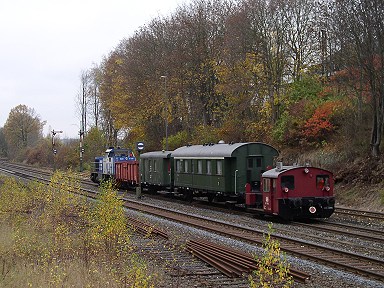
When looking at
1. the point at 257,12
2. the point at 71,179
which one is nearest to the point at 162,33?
the point at 257,12

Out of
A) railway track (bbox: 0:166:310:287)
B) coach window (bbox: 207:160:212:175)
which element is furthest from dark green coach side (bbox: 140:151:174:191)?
railway track (bbox: 0:166:310:287)

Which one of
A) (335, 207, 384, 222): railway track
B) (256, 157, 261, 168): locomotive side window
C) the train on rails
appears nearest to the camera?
the train on rails

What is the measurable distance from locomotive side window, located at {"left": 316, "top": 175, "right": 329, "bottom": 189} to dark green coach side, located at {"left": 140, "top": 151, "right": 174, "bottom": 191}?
13.4m

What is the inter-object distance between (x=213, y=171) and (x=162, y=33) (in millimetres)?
27837

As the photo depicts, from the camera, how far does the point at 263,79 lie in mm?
39594

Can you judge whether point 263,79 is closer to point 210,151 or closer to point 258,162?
point 210,151

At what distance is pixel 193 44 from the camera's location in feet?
154

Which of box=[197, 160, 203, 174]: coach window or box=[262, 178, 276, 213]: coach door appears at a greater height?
box=[197, 160, 203, 174]: coach window

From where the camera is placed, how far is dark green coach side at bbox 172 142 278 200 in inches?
970

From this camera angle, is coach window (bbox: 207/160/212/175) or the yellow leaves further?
coach window (bbox: 207/160/212/175)

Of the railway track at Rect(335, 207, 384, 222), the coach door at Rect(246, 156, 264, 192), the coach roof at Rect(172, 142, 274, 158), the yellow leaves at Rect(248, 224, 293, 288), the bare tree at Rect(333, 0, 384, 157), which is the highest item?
the bare tree at Rect(333, 0, 384, 157)

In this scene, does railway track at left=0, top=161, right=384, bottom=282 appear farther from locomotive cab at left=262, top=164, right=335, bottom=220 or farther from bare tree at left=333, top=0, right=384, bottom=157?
bare tree at left=333, top=0, right=384, bottom=157

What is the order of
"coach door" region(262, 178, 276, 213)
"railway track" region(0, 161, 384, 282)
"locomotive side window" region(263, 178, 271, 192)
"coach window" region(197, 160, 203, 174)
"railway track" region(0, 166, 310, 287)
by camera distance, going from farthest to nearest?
1. "coach window" region(197, 160, 203, 174)
2. "locomotive side window" region(263, 178, 271, 192)
3. "coach door" region(262, 178, 276, 213)
4. "railway track" region(0, 161, 384, 282)
5. "railway track" region(0, 166, 310, 287)

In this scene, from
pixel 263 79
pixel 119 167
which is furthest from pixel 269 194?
pixel 119 167
